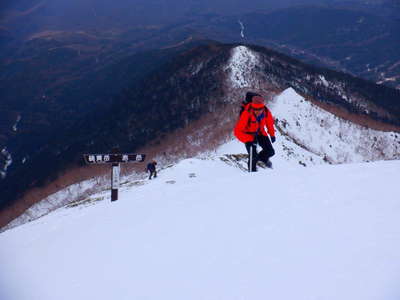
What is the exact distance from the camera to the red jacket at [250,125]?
8.90 metres

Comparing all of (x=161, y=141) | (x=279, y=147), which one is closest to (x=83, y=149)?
(x=161, y=141)

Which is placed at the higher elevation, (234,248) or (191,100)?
(234,248)

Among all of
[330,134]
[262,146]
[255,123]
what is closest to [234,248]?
[255,123]

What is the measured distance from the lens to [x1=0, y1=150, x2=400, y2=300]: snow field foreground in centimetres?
368

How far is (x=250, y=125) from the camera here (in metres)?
9.03

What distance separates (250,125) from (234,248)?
4901 mm

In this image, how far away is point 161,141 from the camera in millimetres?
59875

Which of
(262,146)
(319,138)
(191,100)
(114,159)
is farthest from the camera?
(191,100)

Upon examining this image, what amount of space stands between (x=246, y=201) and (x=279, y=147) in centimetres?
2227

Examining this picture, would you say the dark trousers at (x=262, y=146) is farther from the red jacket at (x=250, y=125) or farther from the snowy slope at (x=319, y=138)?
the snowy slope at (x=319, y=138)

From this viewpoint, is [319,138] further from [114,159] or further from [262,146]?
[114,159]

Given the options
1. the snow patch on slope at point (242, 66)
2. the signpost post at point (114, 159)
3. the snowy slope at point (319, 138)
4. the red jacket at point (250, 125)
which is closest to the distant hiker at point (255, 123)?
the red jacket at point (250, 125)

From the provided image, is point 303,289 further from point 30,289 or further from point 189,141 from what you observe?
point 189,141

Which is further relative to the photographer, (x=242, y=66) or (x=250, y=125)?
(x=242, y=66)
